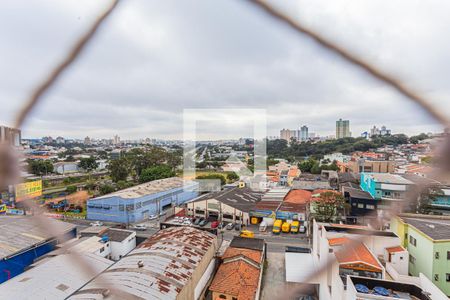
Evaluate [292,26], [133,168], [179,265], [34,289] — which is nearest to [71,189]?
[133,168]

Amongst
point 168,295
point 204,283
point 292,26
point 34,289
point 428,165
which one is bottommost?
point 204,283

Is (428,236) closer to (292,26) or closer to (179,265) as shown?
(179,265)

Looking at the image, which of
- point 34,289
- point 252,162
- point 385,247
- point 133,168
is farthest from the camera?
point 252,162

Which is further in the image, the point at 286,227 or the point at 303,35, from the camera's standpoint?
the point at 286,227

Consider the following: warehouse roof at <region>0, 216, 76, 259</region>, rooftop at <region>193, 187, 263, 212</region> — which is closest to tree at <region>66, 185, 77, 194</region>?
warehouse roof at <region>0, 216, 76, 259</region>

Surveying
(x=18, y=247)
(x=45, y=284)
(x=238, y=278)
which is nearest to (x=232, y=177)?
(x=238, y=278)

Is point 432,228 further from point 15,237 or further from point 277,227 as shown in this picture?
point 15,237
